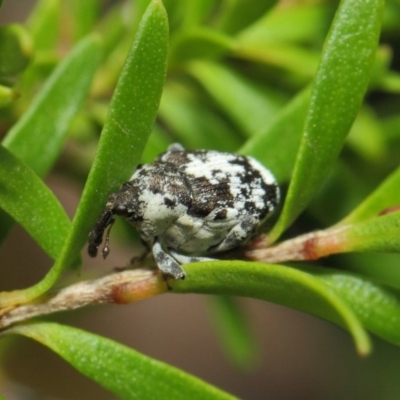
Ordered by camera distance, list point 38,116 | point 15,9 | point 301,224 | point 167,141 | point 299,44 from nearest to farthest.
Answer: point 38,116 < point 167,141 < point 299,44 < point 301,224 < point 15,9

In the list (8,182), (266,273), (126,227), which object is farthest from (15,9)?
(266,273)

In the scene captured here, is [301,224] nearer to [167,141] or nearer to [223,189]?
[167,141]

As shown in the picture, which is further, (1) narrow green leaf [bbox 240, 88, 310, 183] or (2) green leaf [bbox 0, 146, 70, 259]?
(1) narrow green leaf [bbox 240, 88, 310, 183]

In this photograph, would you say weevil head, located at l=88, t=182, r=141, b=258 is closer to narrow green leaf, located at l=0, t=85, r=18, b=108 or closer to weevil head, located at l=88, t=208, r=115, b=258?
weevil head, located at l=88, t=208, r=115, b=258

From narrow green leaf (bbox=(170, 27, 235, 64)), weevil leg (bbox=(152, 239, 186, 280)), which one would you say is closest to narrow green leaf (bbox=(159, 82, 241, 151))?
narrow green leaf (bbox=(170, 27, 235, 64))

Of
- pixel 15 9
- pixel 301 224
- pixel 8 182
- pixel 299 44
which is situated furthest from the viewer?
pixel 15 9

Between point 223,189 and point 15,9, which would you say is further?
point 15,9

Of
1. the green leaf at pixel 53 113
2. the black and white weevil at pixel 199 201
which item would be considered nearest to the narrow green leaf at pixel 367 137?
the black and white weevil at pixel 199 201
